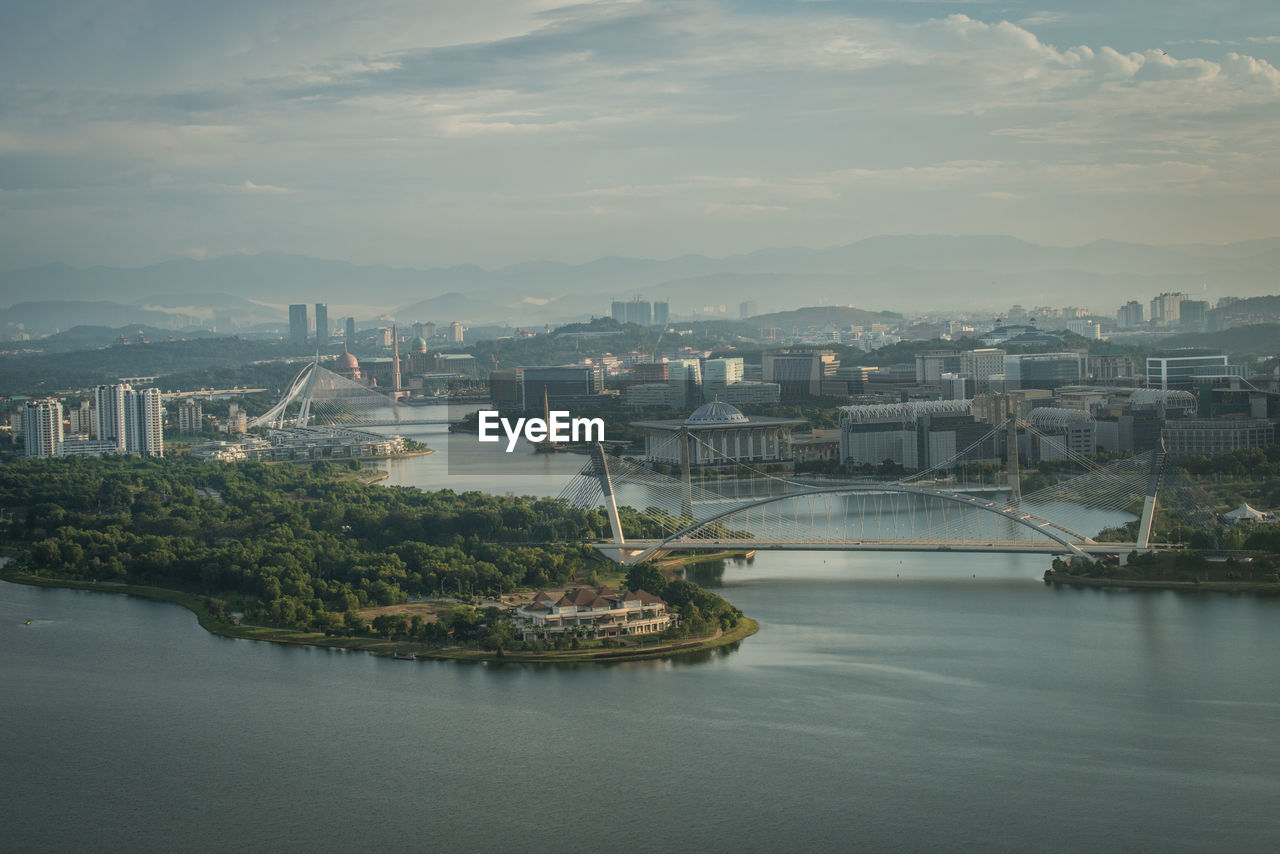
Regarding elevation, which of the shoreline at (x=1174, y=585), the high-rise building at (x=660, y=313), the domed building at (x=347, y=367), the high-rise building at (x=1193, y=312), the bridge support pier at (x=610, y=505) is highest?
the high-rise building at (x=660, y=313)

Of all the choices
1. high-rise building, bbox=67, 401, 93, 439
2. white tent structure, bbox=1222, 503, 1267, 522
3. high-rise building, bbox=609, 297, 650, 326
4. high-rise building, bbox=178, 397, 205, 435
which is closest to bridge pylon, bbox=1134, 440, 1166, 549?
white tent structure, bbox=1222, 503, 1267, 522

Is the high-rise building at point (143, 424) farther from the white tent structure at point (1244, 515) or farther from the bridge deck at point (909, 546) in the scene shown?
the white tent structure at point (1244, 515)

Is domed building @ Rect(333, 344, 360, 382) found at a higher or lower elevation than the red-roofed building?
higher

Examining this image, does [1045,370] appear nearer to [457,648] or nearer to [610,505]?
[610,505]

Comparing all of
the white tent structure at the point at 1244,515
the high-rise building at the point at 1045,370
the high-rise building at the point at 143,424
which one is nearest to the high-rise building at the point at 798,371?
the high-rise building at the point at 1045,370

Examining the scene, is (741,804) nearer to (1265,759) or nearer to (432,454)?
(1265,759)

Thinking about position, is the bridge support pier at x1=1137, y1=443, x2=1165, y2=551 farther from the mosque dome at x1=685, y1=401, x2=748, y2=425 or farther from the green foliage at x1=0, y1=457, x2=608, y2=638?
the mosque dome at x1=685, y1=401, x2=748, y2=425
